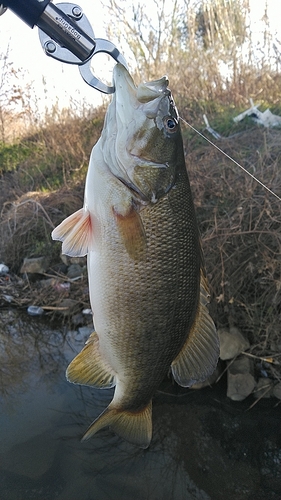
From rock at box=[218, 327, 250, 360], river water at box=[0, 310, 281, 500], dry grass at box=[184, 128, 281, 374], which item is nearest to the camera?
river water at box=[0, 310, 281, 500]

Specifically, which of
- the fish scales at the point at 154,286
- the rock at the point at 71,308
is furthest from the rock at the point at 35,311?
the fish scales at the point at 154,286

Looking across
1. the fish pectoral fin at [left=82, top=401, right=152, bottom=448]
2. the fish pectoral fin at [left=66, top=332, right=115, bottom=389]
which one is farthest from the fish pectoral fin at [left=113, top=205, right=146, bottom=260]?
the fish pectoral fin at [left=82, top=401, right=152, bottom=448]

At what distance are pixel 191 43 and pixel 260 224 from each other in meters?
5.39

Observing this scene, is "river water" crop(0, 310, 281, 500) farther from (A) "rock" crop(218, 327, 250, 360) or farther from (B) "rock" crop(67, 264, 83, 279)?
(B) "rock" crop(67, 264, 83, 279)

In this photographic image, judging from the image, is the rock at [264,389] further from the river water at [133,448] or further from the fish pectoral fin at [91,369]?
the fish pectoral fin at [91,369]

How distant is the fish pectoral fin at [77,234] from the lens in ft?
4.62

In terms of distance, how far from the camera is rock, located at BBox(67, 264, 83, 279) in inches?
243

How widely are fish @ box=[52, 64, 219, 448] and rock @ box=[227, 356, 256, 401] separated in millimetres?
3050

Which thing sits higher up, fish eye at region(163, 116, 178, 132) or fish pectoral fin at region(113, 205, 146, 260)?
fish eye at region(163, 116, 178, 132)

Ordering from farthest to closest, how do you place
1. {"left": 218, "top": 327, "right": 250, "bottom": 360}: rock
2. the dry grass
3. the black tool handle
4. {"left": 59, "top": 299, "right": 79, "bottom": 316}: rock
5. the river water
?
{"left": 59, "top": 299, "right": 79, "bottom": 316}: rock < {"left": 218, "top": 327, "right": 250, "bottom": 360}: rock < the dry grass < the river water < the black tool handle

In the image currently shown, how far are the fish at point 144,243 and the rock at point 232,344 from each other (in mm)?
2994

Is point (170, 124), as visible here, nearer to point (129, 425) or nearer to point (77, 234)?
point (77, 234)

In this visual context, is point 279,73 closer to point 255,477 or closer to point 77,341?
point 77,341

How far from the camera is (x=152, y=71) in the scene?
8.13m
